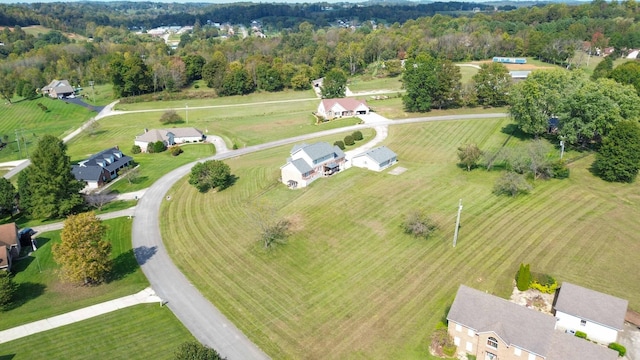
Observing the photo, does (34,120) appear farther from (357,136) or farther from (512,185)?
(512,185)

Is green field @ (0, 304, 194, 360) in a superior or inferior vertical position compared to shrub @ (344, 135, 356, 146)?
inferior

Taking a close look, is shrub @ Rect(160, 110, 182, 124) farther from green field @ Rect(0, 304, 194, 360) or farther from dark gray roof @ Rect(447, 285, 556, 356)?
dark gray roof @ Rect(447, 285, 556, 356)

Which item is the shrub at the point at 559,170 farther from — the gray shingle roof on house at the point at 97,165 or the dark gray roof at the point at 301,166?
the gray shingle roof on house at the point at 97,165

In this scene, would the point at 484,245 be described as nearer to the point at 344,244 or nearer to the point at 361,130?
the point at 344,244

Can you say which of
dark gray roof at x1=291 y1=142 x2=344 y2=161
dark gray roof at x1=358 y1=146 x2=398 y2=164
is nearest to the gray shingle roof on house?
dark gray roof at x1=291 y1=142 x2=344 y2=161

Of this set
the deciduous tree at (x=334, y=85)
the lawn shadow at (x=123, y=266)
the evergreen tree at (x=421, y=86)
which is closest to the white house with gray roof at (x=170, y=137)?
the deciduous tree at (x=334, y=85)

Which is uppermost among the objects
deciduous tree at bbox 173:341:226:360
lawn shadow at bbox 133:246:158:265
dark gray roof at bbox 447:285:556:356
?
dark gray roof at bbox 447:285:556:356
